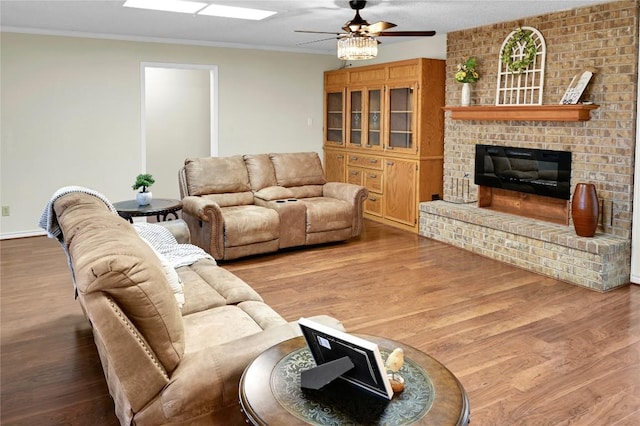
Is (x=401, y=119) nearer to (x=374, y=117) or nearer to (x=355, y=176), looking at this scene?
(x=374, y=117)

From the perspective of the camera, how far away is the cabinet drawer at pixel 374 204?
7.07 m

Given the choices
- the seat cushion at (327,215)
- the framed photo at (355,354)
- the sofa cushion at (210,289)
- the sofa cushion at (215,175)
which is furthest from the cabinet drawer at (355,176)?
the framed photo at (355,354)

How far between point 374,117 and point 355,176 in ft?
2.89

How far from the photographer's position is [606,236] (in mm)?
4605

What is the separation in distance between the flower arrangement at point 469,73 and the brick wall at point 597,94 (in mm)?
163

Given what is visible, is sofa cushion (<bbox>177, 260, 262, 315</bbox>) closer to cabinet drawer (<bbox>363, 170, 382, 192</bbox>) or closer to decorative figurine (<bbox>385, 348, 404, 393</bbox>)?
decorative figurine (<bbox>385, 348, 404, 393</bbox>)

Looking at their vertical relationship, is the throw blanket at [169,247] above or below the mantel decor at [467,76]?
below

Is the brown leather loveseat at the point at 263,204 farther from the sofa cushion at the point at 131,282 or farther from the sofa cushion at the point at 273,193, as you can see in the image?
the sofa cushion at the point at 131,282

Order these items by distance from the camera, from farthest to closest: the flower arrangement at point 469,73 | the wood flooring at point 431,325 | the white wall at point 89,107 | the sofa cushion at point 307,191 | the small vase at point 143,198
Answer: the sofa cushion at point 307,191, the white wall at point 89,107, the flower arrangement at point 469,73, the small vase at point 143,198, the wood flooring at point 431,325

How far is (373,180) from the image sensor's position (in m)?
7.13

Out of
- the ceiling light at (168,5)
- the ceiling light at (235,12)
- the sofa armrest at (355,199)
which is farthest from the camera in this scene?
the sofa armrest at (355,199)

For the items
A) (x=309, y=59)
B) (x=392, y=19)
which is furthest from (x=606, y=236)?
(x=309, y=59)

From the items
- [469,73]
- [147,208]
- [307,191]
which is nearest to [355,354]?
[147,208]

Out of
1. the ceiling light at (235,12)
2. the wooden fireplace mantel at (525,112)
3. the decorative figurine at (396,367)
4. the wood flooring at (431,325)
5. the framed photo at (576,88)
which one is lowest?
the wood flooring at (431,325)
